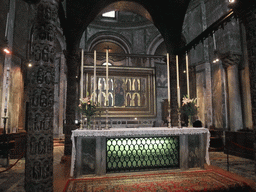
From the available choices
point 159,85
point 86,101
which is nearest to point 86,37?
point 159,85

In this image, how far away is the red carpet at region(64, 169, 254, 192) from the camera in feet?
12.5

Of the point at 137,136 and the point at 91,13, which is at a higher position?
the point at 91,13

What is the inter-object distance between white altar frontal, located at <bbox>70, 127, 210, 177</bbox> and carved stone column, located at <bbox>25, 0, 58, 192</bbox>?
1465 millimetres

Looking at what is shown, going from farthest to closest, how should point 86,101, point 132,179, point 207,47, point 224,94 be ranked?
point 207,47 < point 224,94 < point 86,101 < point 132,179

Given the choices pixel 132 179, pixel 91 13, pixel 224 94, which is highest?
pixel 91 13

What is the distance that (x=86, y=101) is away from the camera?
490 cm

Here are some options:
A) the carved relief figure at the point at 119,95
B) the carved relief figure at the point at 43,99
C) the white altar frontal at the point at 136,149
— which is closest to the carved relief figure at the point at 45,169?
the carved relief figure at the point at 43,99

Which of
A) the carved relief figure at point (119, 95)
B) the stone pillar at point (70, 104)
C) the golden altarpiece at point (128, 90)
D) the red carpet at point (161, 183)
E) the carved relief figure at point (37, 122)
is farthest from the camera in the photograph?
the carved relief figure at point (119, 95)

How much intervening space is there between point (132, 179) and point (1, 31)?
912 cm

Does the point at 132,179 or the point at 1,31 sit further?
the point at 1,31

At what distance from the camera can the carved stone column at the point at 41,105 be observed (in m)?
2.92

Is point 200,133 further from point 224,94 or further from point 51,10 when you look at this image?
point 224,94

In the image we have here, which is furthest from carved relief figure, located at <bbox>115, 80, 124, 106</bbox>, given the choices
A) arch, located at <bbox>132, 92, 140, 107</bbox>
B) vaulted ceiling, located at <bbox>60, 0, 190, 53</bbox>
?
vaulted ceiling, located at <bbox>60, 0, 190, 53</bbox>

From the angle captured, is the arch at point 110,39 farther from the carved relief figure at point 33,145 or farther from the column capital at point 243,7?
the carved relief figure at point 33,145
